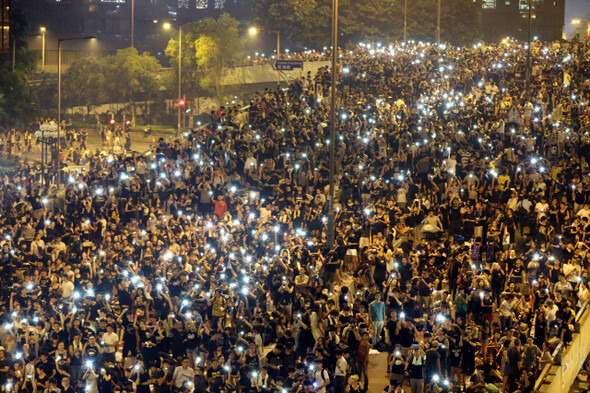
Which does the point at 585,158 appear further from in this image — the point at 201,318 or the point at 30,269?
the point at 30,269

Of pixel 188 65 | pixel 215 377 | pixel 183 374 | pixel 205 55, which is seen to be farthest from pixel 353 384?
pixel 188 65

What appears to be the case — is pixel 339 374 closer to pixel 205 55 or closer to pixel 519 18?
pixel 205 55

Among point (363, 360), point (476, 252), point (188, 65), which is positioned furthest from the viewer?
point (188, 65)

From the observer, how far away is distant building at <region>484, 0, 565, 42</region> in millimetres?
107188

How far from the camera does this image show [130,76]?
69875 millimetres

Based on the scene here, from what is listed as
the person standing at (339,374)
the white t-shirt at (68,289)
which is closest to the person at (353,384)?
the person standing at (339,374)

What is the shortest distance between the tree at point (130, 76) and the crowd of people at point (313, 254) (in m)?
33.9

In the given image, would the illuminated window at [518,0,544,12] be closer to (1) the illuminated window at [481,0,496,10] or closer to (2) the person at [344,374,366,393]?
(1) the illuminated window at [481,0,496,10]

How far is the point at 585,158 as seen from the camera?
2827 centimetres

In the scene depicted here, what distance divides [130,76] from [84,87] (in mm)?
3273

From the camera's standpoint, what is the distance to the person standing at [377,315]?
65.4ft

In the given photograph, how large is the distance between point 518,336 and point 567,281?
2.98m

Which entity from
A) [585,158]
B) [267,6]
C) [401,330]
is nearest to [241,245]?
[401,330]

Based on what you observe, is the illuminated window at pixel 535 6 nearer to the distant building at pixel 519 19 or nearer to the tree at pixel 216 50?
the distant building at pixel 519 19
